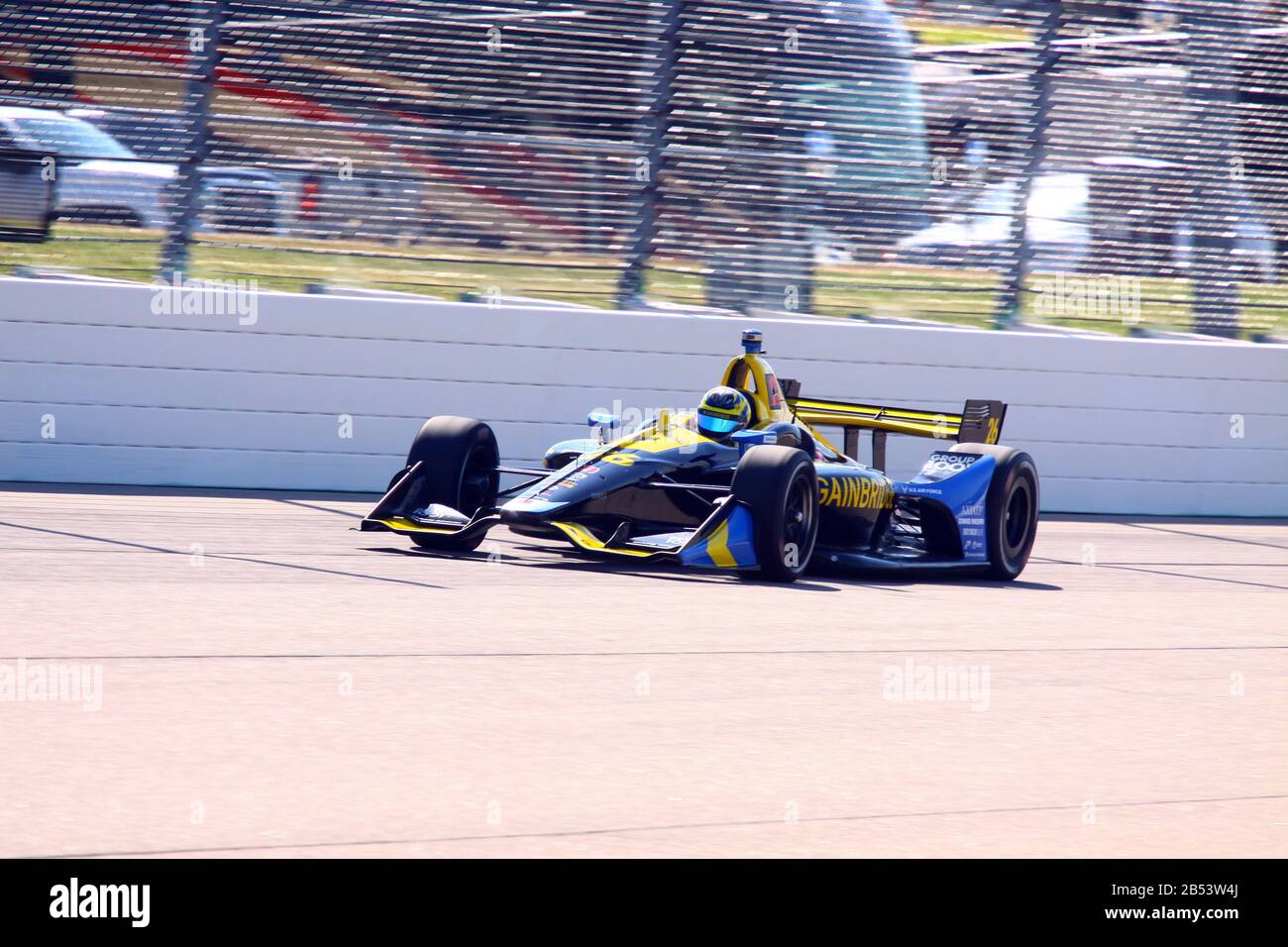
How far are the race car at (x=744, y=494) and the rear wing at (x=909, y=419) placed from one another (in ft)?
0.03

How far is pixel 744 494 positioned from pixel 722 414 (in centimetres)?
97

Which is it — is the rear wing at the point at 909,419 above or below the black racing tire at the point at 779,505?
above

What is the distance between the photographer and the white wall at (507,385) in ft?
37.7

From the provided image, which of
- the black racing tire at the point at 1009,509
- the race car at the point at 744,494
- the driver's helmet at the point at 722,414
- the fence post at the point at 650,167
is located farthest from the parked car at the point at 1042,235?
the driver's helmet at the point at 722,414

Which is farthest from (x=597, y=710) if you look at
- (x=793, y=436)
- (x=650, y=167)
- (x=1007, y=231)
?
(x=1007, y=231)

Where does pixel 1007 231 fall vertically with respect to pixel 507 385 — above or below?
above

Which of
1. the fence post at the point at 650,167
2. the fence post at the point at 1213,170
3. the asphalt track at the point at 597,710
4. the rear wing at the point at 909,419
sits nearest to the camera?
the asphalt track at the point at 597,710

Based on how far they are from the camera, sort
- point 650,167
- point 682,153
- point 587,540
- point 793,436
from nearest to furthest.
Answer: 1. point 587,540
2. point 793,436
3. point 650,167
4. point 682,153

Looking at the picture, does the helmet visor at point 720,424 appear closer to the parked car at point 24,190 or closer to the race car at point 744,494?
the race car at point 744,494

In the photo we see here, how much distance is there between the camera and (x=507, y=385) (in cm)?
1248

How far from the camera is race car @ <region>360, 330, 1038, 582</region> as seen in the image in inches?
341

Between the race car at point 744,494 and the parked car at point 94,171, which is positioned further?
the parked car at point 94,171

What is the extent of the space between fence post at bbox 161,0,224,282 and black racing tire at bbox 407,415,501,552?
3.16 m

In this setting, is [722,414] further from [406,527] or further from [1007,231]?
[1007,231]
